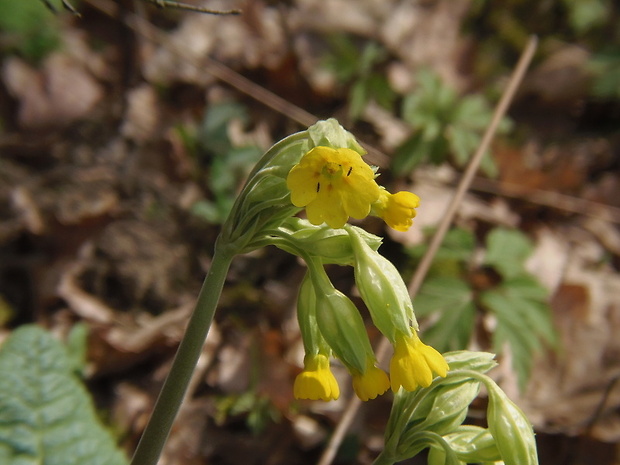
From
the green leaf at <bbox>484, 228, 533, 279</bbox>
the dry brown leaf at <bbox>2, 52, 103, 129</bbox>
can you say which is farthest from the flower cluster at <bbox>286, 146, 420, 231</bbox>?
the dry brown leaf at <bbox>2, 52, 103, 129</bbox>

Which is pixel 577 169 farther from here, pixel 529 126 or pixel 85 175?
pixel 85 175

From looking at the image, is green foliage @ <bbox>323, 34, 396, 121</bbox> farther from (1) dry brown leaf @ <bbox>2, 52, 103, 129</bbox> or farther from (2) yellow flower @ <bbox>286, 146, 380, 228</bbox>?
(2) yellow flower @ <bbox>286, 146, 380, 228</bbox>

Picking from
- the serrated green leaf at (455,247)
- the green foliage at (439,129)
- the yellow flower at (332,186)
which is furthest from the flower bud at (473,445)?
the green foliage at (439,129)

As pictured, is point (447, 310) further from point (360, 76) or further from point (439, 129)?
point (360, 76)

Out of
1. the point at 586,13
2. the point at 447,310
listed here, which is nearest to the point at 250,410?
the point at 447,310

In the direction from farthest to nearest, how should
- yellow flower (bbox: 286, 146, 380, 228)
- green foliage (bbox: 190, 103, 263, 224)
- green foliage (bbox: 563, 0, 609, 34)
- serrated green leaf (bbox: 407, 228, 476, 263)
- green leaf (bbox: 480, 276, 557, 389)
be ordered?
green foliage (bbox: 563, 0, 609, 34) < green foliage (bbox: 190, 103, 263, 224) < serrated green leaf (bbox: 407, 228, 476, 263) < green leaf (bbox: 480, 276, 557, 389) < yellow flower (bbox: 286, 146, 380, 228)

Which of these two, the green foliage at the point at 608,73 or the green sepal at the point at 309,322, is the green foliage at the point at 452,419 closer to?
the green sepal at the point at 309,322
